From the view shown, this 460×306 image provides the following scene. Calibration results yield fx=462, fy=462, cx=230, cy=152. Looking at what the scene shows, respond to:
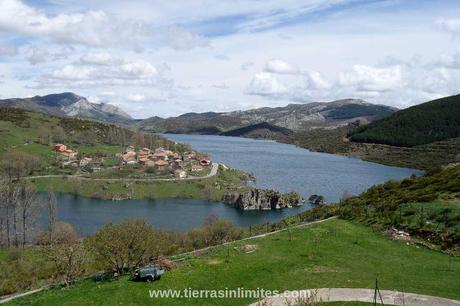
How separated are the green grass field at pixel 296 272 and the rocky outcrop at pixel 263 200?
10022cm

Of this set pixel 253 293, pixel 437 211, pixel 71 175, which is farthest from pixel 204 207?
pixel 253 293

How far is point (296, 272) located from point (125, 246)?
37.0 feet

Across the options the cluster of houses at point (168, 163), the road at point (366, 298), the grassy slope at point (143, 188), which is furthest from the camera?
the cluster of houses at point (168, 163)

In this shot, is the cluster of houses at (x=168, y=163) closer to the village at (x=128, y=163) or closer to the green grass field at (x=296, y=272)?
the village at (x=128, y=163)

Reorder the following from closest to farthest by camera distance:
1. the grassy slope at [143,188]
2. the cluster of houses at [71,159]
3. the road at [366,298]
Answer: the road at [366,298] → the grassy slope at [143,188] → the cluster of houses at [71,159]

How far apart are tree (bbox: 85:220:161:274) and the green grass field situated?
2.09 m

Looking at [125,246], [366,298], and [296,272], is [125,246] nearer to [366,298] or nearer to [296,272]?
[296,272]

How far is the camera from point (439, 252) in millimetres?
30828

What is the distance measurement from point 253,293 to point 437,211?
63.7 ft

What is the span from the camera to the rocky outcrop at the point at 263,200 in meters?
135

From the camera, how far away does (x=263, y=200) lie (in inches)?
5359

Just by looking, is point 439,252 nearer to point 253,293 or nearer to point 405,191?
point 253,293

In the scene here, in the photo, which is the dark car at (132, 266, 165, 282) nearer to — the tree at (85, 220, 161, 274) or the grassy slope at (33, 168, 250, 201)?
the tree at (85, 220, 161, 274)

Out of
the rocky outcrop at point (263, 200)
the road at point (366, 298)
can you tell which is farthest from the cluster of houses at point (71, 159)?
the road at point (366, 298)
